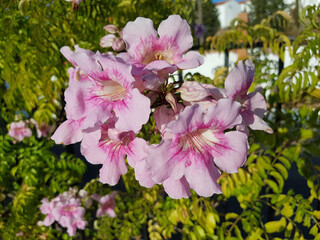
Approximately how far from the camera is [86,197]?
1.79 meters

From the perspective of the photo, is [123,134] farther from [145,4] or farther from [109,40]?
[145,4]

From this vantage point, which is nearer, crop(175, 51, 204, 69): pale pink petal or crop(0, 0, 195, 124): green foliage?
crop(175, 51, 204, 69): pale pink petal

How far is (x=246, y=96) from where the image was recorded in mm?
546

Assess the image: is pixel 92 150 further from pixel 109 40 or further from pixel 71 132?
pixel 109 40

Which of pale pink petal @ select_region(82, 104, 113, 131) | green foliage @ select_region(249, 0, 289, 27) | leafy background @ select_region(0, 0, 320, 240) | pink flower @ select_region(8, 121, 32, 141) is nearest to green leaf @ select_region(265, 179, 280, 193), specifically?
leafy background @ select_region(0, 0, 320, 240)

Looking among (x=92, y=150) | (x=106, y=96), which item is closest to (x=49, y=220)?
(x=92, y=150)

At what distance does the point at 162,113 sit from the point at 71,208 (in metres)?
1.43

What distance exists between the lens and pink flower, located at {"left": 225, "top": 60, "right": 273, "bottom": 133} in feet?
1.57

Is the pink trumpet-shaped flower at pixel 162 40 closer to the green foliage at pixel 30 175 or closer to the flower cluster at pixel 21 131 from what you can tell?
the green foliage at pixel 30 175

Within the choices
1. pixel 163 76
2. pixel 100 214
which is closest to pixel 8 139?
pixel 100 214

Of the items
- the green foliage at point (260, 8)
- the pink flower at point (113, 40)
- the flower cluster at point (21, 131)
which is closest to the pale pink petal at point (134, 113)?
the pink flower at point (113, 40)

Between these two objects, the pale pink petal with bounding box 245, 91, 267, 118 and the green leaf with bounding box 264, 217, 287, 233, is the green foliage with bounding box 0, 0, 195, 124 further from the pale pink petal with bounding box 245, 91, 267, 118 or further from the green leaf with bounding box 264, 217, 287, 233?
the green leaf with bounding box 264, 217, 287, 233

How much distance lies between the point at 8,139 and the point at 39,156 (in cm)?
29

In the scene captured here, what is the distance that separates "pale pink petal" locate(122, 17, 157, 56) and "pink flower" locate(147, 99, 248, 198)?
20 centimetres
